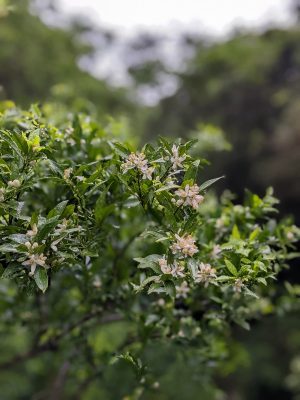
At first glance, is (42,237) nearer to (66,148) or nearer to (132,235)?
(66,148)

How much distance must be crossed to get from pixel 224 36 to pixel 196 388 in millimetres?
5775

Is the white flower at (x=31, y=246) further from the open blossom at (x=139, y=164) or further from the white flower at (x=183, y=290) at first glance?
the white flower at (x=183, y=290)

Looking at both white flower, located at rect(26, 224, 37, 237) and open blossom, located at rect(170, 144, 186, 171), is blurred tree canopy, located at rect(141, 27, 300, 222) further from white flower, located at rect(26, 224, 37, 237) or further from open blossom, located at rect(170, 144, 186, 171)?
white flower, located at rect(26, 224, 37, 237)

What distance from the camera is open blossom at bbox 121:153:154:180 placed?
1.32 metres

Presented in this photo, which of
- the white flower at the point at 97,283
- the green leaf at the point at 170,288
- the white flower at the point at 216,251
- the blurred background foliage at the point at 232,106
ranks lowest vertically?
the green leaf at the point at 170,288

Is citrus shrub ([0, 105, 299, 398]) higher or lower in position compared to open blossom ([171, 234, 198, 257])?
higher

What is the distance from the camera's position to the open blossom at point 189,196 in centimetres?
128

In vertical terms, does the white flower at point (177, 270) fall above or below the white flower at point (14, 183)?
below

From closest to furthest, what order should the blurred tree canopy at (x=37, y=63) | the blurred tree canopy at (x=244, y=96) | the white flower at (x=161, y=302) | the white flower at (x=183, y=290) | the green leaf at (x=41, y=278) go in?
the green leaf at (x=41, y=278)
the white flower at (x=183, y=290)
the white flower at (x=161, y=302)
the blurred tree canopy at (x=244, y=96)
the blurred tree canopy at (x=37, y=63)

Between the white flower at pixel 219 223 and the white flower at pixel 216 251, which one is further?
the white flower at pixel 219 223

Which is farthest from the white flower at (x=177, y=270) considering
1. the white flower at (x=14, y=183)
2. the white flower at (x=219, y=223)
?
the white flower at (x=219, y=223)

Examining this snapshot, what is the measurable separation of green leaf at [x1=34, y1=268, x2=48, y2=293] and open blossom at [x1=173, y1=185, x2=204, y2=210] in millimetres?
361

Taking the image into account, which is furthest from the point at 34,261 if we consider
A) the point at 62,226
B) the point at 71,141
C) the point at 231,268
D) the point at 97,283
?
the point at 97,283

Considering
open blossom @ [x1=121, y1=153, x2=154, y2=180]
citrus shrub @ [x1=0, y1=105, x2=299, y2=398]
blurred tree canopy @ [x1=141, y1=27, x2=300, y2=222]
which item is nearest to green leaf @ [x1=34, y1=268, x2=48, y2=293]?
citrus shrub @ [x1=0, y1=105, x2=299, y2=398]
